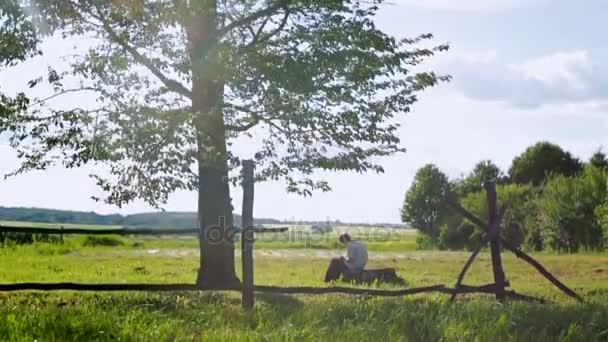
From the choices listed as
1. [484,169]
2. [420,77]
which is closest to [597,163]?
[484,169]

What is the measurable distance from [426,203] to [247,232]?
44.7 meters

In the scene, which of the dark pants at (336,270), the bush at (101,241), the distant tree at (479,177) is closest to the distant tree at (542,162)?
the distant tree at (479,177)

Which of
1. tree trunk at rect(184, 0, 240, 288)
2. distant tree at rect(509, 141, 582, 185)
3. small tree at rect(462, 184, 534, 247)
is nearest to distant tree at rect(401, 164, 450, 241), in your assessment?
small tree at rect(462, 184, 534, 247)

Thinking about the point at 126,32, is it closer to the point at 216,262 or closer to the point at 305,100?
the point at 305,100

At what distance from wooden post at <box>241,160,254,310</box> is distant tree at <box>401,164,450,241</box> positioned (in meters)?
37.9

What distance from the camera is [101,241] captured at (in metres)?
30.8

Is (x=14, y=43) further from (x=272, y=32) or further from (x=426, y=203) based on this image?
(x=426, y=203)

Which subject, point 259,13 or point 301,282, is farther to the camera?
point 301,282

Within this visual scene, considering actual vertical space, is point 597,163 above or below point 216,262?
above

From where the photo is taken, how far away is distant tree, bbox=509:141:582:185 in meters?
67.7

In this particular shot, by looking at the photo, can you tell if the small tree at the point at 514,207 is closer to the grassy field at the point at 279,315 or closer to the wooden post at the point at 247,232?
the grassy field at the point at 279,315

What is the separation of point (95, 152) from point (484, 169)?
177ft

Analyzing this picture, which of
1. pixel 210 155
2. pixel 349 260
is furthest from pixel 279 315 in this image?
pixel 349 260

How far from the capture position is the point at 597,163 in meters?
63.5
